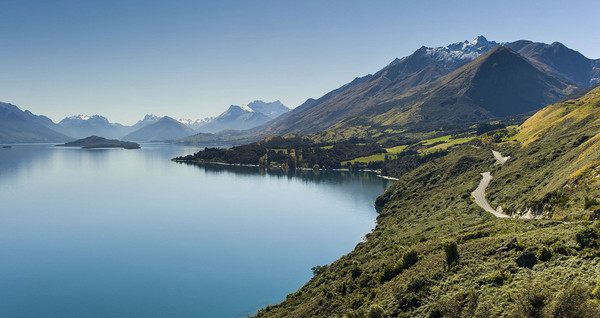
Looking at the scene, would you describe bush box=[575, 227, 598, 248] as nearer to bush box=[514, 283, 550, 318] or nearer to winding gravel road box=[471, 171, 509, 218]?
bush box=[514, 283, 550, 318]

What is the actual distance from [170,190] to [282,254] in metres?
126

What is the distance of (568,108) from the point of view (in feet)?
464

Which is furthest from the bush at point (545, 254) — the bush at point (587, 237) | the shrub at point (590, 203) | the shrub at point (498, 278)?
the shrub at point (590, 203)

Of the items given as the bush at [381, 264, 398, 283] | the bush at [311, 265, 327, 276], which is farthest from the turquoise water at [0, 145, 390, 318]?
the bush at [381, 264, 398, 283]

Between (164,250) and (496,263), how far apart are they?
3463 inches

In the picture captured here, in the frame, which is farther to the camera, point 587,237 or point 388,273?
point 388,273

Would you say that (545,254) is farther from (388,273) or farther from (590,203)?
(388,273)

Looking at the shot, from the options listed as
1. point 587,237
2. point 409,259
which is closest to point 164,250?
point 409,259

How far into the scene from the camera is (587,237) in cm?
3200

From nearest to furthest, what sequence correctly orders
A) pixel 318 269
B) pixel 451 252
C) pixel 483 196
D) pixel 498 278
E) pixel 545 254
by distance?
pixel 498 278 < pixel 545 254 < pixel 451 252 < pixel 318 269 < pixel 483 196

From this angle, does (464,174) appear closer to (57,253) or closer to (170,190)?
(57,253)

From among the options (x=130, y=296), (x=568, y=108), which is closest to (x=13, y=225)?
(x=130, y=296)

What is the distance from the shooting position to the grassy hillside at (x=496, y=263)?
27.1 m

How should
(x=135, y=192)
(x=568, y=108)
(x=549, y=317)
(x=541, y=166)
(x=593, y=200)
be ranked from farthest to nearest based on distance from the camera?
(x=135, y=192) → (x=568, y=108) → (x=541, y=166) → (x=593, y=200) → (x=549, y=317)
